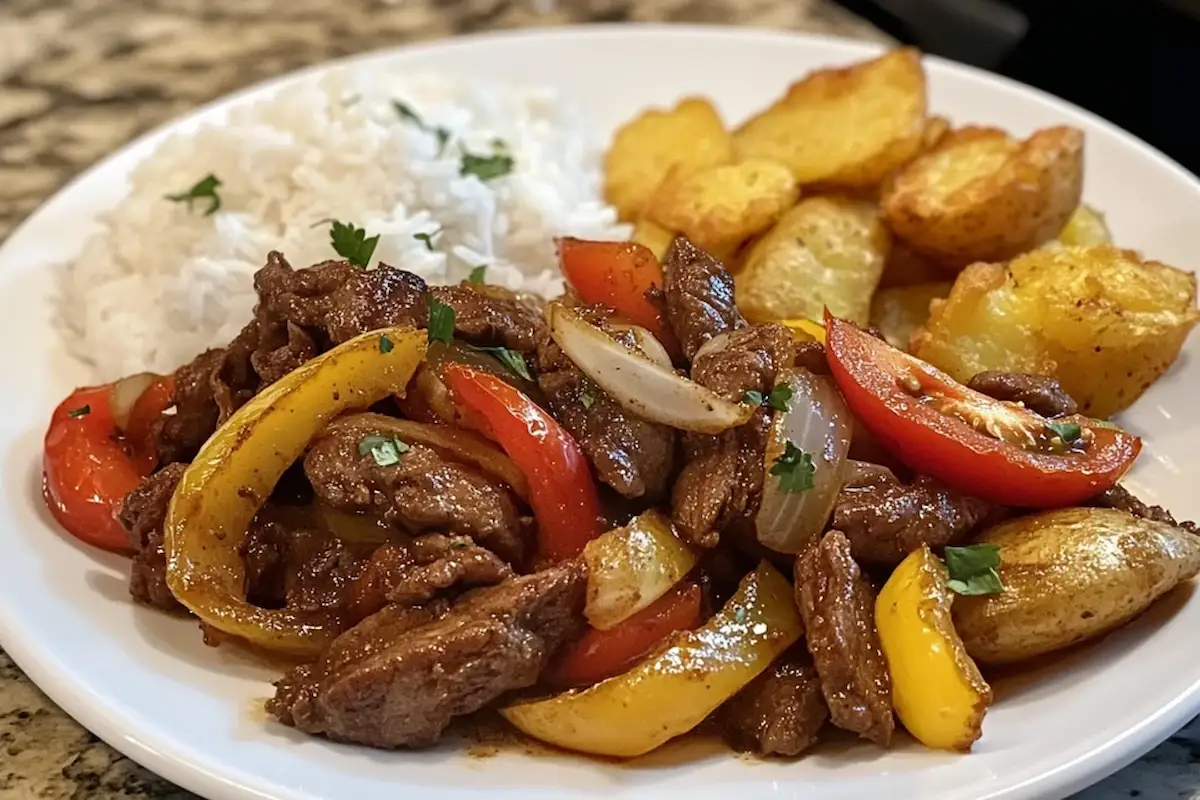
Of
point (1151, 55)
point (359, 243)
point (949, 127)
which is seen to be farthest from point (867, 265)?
point (1151, 55)

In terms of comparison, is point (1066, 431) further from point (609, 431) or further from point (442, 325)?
point (442, 325)

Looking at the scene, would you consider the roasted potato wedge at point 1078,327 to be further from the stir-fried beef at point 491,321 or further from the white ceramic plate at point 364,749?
the stir-fried beef at point 491,321

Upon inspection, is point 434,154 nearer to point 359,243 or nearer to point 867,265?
point 359,243

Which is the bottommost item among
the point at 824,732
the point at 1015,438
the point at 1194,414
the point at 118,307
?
the point at 118,307

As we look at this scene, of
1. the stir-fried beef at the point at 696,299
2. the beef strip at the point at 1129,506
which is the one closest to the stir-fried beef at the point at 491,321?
the stir-fried beef at the point at 696,299

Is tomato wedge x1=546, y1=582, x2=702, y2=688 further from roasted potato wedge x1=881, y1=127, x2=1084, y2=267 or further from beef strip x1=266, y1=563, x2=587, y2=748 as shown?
roasted potato wedge x1=881, y1=127, x2=1084, y2=267

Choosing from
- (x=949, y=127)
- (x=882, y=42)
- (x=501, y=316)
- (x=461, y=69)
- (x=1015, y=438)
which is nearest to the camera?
(x=1015, y=438)

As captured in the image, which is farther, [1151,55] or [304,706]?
[1151,55]
